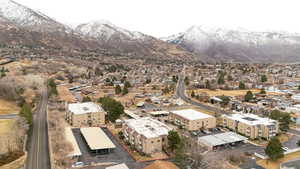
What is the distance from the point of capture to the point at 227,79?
86.5 m

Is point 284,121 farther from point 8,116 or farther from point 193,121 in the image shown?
point 8,116

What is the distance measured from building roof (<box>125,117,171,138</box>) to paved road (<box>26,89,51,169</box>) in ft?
36.4

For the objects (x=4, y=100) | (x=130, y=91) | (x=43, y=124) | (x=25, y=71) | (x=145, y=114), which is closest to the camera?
(x=43, y=124)

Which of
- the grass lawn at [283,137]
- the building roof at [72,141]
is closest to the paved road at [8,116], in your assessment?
the building roof at [72,141]

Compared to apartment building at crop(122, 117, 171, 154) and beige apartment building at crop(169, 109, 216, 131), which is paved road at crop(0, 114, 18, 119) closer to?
apartment building at crop(122, 117, 171, 154)

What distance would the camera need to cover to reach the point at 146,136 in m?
29.2

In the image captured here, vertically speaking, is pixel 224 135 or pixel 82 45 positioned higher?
pixel 82 45

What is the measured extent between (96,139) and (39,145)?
7553 mm

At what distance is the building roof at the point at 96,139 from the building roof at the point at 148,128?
150 inches

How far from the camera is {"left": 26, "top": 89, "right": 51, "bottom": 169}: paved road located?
86.8 feet

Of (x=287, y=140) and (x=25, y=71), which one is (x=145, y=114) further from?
(x=25, y=71)

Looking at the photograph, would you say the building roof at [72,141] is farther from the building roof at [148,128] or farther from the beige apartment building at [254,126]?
the beige apartment building at [254,126]

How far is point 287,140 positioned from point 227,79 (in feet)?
180

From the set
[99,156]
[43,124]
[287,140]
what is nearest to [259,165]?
[287,140]
